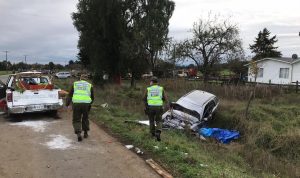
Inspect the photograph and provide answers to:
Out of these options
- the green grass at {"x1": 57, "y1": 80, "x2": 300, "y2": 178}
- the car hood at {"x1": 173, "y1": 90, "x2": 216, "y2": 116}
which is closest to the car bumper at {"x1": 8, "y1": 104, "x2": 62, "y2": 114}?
the green grass at {"x1": 57, "y1": 80, "x2": 300, "y2": 178}

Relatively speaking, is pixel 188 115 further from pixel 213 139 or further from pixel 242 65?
pixel 242 65

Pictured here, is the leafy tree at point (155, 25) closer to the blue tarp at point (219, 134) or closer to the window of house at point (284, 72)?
the window of house at point (284, 72)

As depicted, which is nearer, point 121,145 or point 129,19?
point 121,145

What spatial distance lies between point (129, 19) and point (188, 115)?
86.0 ft

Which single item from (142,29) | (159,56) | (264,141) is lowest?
(264,141)

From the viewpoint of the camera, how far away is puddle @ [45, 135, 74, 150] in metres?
9.09

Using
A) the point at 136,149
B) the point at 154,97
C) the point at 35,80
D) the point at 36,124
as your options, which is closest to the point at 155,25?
the point at 35,80

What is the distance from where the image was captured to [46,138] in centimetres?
1018

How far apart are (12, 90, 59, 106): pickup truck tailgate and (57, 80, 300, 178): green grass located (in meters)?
1.73

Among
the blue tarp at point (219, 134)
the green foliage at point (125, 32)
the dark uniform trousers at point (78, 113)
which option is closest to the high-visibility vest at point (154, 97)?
the dark uniform trousers at point (78, 113)

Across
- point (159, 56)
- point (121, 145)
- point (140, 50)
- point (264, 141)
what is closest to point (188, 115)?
point (264, 141)

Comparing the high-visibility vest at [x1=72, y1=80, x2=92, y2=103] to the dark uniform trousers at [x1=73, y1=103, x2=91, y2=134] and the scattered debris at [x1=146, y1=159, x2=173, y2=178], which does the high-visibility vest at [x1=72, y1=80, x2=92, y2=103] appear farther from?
the scattered debris at [x1=146, y1=159, x2=173, y2=178]

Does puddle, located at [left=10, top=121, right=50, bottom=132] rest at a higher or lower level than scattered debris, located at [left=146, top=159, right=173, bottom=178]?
lower

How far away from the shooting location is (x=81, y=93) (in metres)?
9.99
